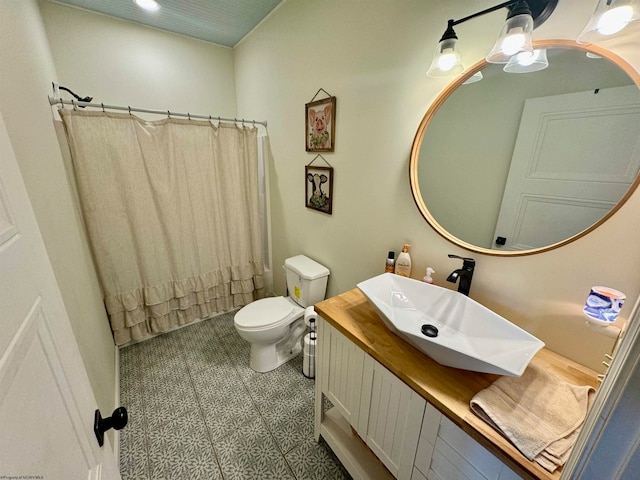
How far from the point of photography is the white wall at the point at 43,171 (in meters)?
0.78

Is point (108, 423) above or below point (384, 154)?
below

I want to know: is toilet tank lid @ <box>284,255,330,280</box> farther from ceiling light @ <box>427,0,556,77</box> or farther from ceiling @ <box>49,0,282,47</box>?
ceiling @ <box>49,0,282,47</box>

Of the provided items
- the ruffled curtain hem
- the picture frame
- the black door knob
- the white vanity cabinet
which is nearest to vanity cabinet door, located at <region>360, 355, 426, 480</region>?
the white vanity cabinet

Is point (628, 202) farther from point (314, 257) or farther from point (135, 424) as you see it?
point (135, 424)

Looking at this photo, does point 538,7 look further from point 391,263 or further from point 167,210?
point 167,210

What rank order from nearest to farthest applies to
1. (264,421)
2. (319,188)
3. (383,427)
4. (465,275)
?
(383,427) < (465,275) < (264,421) < (319,188)

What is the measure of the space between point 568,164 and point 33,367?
4.80 ft

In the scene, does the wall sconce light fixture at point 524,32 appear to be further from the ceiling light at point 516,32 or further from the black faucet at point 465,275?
the black faucet at point 465,275

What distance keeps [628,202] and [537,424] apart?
70cm

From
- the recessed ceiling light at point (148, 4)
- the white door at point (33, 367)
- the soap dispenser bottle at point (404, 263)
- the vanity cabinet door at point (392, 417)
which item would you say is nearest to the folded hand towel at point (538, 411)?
the vanity cabinet door at point (392, 417)

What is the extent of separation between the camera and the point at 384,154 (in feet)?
4.45

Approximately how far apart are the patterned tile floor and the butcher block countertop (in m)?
0.83

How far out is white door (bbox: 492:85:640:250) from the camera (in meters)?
0.76

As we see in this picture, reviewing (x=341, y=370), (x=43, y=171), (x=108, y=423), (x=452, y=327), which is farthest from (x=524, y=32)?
(x=43, y=171)
